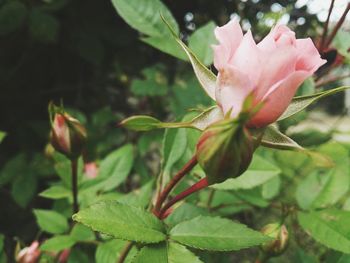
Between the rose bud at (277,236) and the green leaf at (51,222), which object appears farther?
the green leaf at (51,222)

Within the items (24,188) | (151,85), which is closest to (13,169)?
(24,188)

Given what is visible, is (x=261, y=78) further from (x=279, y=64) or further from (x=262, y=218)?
(x=262, y=218)

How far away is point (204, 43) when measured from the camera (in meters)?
0.84

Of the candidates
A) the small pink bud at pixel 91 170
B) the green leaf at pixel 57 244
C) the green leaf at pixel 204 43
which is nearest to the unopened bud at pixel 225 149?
the green leaf at pixel 57 244

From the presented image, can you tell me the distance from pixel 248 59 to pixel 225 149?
0.28ft

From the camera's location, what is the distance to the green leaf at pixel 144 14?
747 mm

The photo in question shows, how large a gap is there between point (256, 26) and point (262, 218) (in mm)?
Result: 612

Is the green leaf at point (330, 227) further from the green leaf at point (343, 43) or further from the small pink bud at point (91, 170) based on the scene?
the small pink bud at point (91, 170)

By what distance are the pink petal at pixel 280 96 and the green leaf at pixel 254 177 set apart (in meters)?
0.25

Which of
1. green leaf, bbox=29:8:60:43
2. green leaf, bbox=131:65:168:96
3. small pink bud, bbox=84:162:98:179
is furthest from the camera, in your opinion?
green leaf, bbox=131:65:168:96

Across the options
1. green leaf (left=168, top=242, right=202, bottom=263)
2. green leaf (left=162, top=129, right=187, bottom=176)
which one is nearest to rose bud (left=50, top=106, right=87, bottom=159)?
green leaf (left=162, top=129, right=187, bottom=176)

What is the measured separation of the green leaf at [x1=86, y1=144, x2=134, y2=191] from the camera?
0.81 m

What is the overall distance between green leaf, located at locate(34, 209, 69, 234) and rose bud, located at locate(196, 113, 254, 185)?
45 cm

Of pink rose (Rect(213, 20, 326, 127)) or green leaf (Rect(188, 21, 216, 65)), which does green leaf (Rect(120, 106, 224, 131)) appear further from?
green leaf (Rect(188, 21, 216, 65))
